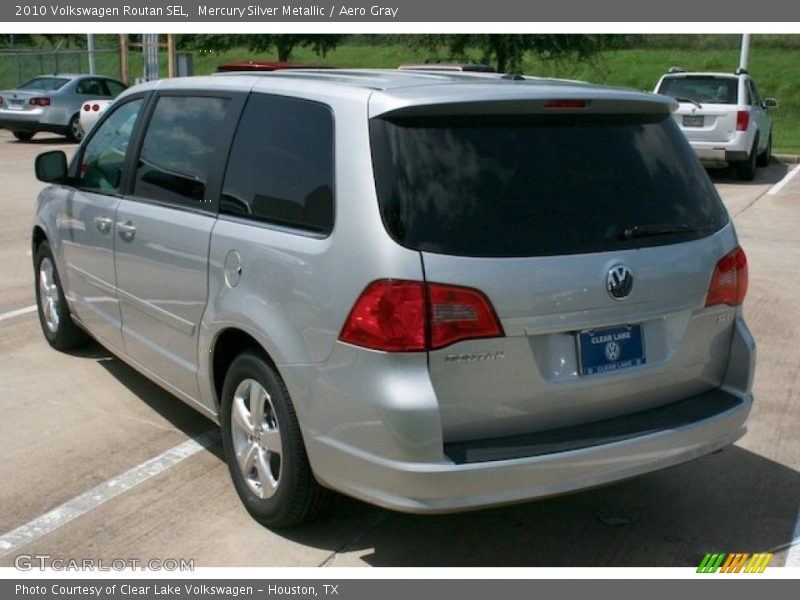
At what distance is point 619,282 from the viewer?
360 centimetres

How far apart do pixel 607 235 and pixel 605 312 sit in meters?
0.29

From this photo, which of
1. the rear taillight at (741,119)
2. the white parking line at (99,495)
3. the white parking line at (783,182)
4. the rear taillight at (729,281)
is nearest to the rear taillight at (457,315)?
the rear taillight at (729,281)

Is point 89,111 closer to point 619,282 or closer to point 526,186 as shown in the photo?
point 526,186

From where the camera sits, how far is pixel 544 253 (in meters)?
3.49

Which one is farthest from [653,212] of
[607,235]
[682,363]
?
[682,363]

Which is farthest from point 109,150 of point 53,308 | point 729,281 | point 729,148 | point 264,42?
point 264,42

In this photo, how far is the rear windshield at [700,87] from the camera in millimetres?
16453

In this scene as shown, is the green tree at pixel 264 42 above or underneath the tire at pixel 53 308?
above

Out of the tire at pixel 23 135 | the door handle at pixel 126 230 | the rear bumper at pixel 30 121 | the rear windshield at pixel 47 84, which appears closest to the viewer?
the door handle at pixel 126 230

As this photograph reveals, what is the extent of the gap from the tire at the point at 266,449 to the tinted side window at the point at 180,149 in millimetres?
866

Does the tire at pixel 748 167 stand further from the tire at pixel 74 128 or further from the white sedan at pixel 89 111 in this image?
the tire at pixel 74 128

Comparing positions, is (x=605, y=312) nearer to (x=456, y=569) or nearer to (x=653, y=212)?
(x=653, y=212)

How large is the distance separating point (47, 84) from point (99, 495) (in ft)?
66.1

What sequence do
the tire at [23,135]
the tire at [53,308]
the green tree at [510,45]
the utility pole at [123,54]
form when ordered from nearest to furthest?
the tire at [53,308] → the tire at [23,135] → the green tree at [510,45] → the utility pole at [123,54]
